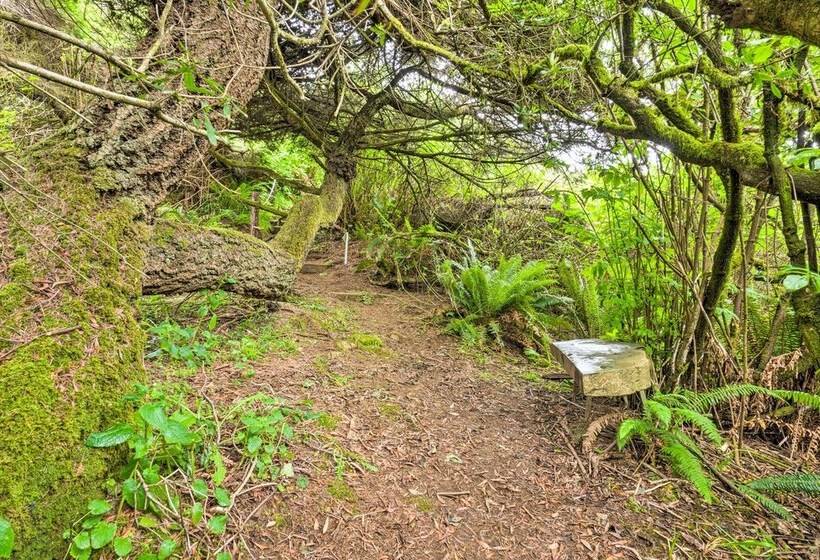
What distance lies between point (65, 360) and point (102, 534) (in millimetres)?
708

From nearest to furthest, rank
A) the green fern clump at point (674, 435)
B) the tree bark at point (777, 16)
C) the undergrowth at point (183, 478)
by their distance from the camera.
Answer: the tree bark at point (777, 16) < the undergrowth at point (183, 478) < the green fern clump at point (674, 435)

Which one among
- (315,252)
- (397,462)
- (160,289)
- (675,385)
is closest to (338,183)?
(315,252)

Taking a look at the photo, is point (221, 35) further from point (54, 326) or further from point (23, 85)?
point (54, 326)

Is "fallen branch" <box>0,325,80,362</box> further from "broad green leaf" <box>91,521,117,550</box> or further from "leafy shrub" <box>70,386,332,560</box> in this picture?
"broad green leaf" <box>91,521,117,550</box>

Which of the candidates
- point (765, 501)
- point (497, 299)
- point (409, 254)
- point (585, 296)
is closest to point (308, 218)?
point (409, 254)

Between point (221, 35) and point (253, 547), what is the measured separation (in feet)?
10.0

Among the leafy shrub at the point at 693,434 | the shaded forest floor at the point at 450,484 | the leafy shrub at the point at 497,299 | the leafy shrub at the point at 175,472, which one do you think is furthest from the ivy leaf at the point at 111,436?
the leafy shrub at the point at 497,299

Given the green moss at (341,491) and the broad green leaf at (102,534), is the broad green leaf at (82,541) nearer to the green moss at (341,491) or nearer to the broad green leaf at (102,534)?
the broad green leaf at (102,534)

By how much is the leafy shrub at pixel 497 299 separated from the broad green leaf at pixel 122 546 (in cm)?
349

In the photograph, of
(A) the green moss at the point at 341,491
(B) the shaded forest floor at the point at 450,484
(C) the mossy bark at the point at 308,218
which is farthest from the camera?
(C) the mossy bark at the point at 308,218

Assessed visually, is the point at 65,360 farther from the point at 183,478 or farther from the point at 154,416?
the point at 183,478

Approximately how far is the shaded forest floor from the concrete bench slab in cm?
45

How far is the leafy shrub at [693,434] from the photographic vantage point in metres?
2.02

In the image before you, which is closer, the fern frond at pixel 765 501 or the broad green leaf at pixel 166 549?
the broad green leaf at pixel 166 549
